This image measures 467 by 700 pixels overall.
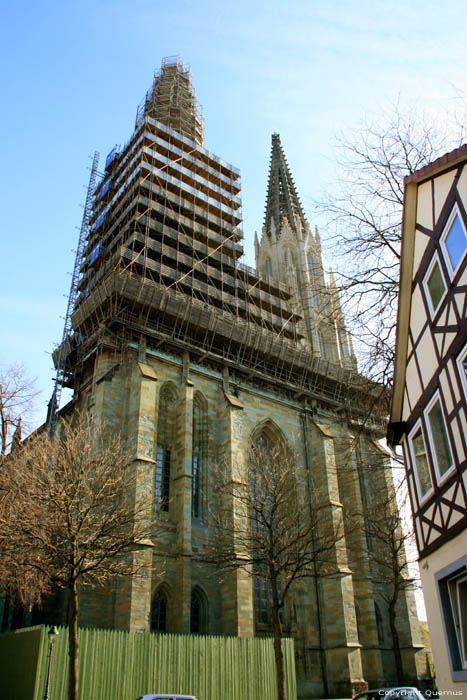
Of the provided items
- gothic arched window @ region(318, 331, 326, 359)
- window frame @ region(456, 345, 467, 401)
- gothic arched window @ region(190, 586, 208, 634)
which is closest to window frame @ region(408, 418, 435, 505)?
window frame @ region(456, 345, 467, 401)

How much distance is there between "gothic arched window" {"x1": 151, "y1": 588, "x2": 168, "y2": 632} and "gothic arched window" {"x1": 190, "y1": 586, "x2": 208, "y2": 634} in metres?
1.45

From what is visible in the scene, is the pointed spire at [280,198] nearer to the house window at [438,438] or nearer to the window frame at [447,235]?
the window frame at [447,235]

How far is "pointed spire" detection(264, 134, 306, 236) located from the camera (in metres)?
54.3

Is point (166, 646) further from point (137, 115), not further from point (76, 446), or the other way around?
point (137, 115)

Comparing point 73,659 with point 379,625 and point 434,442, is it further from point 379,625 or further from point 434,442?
point 379,625

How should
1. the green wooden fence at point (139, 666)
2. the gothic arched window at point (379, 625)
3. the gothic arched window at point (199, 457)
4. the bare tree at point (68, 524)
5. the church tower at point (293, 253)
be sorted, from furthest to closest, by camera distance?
the church tower at point (293, 253) → the gothic arched window at point (379, 625) → the gothic arched window at point (199, 457) → the bare tree at point (68, 524) → the green wooden fence at point (139, 666)

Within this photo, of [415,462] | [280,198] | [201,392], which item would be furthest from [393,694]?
[280,198]

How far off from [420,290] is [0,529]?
13.1 metres

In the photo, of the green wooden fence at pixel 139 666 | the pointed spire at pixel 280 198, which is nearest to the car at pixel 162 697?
the green wooden fence at pixel 139 666

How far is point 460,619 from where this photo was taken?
8820 mm

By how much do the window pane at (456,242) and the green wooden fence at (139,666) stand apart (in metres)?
12.9

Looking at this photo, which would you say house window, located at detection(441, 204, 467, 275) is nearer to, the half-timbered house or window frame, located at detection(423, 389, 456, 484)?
the half-timbered house

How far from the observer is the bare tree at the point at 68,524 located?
15.2 meters

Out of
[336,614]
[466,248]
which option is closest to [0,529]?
[466,248]
